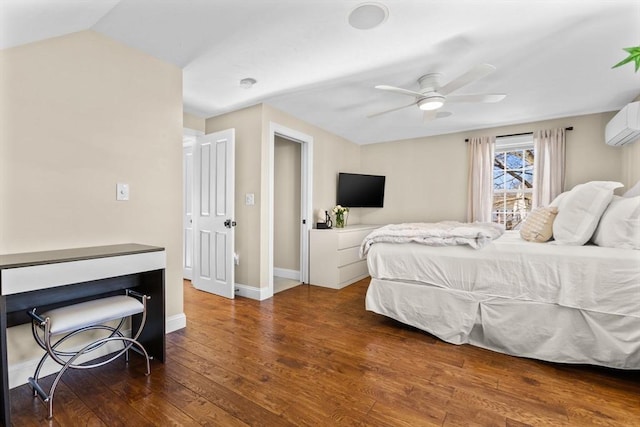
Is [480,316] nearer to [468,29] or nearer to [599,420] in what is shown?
[599,420]

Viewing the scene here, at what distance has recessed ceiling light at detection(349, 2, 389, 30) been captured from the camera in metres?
1.74

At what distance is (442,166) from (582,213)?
270 cm

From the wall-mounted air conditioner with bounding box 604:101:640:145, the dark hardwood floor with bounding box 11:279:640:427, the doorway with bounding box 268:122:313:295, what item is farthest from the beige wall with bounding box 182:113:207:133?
the wall-mounted air conditioner with bounding box 604:101:640:145

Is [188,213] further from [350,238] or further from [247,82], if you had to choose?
[350,238]

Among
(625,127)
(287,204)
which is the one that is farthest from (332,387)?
(625,127)

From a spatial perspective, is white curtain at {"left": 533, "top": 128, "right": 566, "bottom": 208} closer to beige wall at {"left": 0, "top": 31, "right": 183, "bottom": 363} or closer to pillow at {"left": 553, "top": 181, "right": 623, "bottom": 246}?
pillow at {"left": 553, "top": 181, "right": 623, "bottom": 246}

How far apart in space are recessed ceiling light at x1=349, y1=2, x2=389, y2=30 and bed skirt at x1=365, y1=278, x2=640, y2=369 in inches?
80.3

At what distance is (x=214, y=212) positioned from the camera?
3.54 m

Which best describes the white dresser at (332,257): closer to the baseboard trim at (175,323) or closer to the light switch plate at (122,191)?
the baseboard trim at (175,323)

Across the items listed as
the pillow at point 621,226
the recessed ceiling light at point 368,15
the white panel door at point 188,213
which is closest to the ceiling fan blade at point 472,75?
the recessed ceiling light at point 368,15

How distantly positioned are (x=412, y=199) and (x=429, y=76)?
2.73m

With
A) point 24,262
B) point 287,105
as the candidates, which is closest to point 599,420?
point 24,262

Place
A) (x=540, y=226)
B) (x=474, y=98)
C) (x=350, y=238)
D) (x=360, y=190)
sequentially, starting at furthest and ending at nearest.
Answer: (x=360, y=190), (x=350, y=238), (x=474, y=98), (x=540, y=226)

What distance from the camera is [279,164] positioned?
15.1ft
